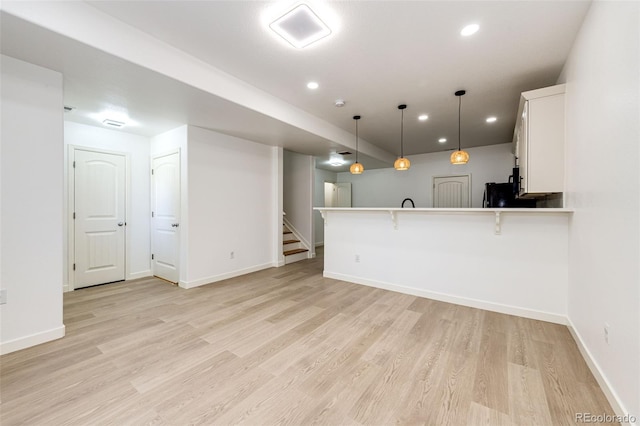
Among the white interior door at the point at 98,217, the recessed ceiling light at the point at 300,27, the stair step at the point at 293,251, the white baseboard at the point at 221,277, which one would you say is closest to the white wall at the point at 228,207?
the white baseboard at the point at 221,277

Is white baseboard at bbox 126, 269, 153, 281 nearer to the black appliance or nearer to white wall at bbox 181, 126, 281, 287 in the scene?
white wall at bbox 181, 126, 281, 287

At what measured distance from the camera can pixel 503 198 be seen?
4785 millimetres

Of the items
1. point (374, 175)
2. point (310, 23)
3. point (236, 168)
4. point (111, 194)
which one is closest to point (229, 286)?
point (236, 168)

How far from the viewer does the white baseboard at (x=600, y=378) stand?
4.91 ft

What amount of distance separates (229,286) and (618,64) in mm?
4638

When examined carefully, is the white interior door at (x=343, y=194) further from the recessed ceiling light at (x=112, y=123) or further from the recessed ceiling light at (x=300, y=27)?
the recessed ceiling light at (x=300, y=27)

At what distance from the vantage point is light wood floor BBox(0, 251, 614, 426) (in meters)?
1.56

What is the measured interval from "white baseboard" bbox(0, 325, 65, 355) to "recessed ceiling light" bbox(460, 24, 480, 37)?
4713 mm

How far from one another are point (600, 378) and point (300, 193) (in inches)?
230

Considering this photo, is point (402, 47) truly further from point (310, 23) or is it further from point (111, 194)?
point (111, 194)

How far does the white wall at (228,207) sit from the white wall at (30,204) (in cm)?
165

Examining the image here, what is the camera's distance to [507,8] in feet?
6.76

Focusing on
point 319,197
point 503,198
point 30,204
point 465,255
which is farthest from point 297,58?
point 319,197

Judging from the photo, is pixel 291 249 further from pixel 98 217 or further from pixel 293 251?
pixel 98 217
